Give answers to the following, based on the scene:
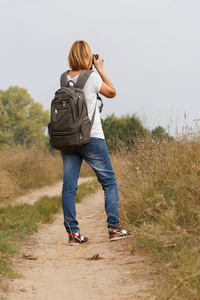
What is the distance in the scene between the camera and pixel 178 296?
2.38 meters

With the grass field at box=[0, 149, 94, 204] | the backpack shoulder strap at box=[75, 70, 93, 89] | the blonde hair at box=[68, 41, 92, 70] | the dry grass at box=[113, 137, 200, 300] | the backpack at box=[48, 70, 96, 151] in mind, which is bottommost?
the grass field at box=[0, 149, 94, 204]

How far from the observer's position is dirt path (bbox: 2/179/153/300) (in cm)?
286

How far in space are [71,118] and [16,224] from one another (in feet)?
6.82

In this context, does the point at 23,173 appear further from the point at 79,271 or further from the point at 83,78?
the point at 79,271

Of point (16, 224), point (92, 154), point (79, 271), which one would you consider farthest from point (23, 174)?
point (79, 271)

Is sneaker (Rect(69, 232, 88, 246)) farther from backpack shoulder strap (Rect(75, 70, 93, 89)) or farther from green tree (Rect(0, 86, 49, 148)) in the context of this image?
green tree (Rect(0, 86, 49, 148))

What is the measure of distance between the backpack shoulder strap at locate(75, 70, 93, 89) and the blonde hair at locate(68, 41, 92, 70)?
0.43 feet

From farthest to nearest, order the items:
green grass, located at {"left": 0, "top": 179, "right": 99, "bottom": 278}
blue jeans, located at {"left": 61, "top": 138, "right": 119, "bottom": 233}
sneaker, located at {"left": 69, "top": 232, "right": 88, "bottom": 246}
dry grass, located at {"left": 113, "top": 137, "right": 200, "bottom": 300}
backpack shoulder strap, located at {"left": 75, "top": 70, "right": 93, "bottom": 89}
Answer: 1. sneaker, located at {"left": 69, "top": 232, "right": 88, "bottom": 246}
2. blue jeans, located at {"left": 61, "top": 138, "right": 119, "bottom": 233}
3. backpack shoulder strap, located at {"left": 75, "top": 70, "right": 93, "bottom": 89}
4. green grass, located at {"left": 0, "top": 179, "right": 99, "bottom": 278}
5. dry grass, located at {"left": 113, "top": 137, "right": 200, "bottom": 300}

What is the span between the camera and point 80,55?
4316mm

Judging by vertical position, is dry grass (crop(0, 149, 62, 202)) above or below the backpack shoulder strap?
below

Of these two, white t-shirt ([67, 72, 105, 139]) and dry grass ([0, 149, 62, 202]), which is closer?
white t-shirt ([67, 72, 105, 139])

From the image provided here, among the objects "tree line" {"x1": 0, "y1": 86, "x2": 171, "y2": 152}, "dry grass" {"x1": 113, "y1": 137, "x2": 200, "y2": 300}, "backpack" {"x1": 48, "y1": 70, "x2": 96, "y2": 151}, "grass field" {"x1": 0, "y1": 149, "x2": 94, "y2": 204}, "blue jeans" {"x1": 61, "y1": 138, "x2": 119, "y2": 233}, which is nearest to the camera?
"dry grass" {"x1": 113, "y1": 137, "x2": 200, "y2": 300}

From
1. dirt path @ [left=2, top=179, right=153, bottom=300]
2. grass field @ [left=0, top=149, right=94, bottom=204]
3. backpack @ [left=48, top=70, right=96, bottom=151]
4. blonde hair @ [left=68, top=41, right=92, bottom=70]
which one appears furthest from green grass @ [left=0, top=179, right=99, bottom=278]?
blonde hair @ [left=68, top=41, right=92, bottom=70]

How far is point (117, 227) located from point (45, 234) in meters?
1.40
